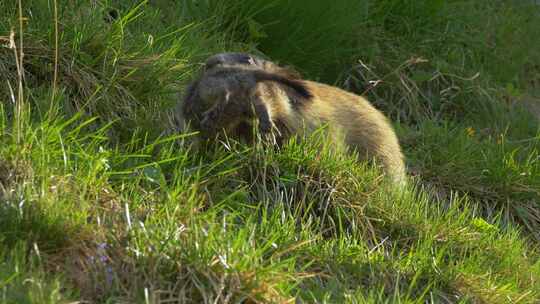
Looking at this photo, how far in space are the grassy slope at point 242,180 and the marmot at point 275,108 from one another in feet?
0.43

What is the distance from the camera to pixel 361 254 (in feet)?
13.5

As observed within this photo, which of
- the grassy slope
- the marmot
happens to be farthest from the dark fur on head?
the grassy slope

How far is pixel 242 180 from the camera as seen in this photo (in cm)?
457

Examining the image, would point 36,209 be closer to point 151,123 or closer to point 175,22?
point 151,123

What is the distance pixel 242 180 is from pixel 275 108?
1.29 feet

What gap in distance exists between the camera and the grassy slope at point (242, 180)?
11.2 feet

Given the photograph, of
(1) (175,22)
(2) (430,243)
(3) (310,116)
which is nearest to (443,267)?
(2) (430,243)

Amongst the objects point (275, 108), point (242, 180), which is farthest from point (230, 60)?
point (242, 180)

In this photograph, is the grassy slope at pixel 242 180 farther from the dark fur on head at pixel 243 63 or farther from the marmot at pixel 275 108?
the dark fur on head at pixel 243 63

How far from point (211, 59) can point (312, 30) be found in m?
1.76

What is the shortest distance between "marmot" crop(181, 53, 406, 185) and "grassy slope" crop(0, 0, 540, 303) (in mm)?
131

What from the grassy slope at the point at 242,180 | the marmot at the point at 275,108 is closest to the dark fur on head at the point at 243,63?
the marmot at the point at 275,108

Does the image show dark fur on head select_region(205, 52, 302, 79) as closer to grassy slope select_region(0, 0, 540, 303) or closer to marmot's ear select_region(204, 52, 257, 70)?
marmot's ear select_region(204, 52, 257, 70)

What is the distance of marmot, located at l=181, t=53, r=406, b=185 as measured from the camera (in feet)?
14.9
